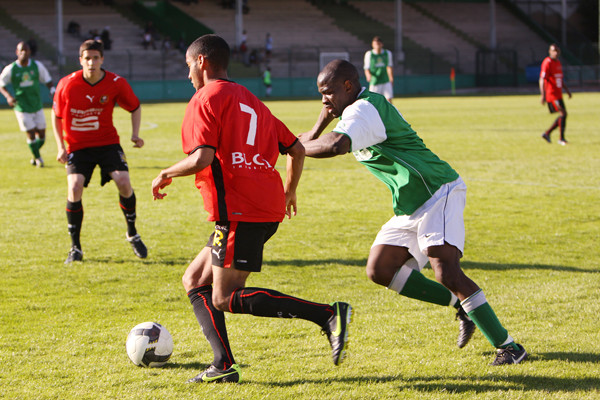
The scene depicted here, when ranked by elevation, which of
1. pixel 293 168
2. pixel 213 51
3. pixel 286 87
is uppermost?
pixel 286 87

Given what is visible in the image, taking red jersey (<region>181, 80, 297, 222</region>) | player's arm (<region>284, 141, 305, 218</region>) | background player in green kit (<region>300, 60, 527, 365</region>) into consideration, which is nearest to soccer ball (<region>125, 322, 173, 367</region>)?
red jersey (<region>181, 80, 297, 222</region>)

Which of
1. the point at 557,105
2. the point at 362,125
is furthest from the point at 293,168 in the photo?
the point at 557,105

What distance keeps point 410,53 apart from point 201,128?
47.6 metres

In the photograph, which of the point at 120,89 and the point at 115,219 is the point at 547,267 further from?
the point at 115,219

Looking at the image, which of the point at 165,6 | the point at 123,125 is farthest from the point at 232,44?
the point at 123,125

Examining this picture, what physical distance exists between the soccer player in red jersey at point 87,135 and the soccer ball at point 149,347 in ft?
10.0

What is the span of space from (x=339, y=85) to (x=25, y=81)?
38.4 feet

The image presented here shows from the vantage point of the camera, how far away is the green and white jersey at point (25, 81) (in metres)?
14.4

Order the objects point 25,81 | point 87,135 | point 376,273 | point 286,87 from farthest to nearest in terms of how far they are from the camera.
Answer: point 286,87
point 25,81
point 87,135
point 376,273

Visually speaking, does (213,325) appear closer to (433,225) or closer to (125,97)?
(433,225)

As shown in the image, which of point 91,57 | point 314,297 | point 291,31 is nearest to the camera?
point 314,297

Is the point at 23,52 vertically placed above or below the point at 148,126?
above

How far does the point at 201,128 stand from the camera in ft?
12.8

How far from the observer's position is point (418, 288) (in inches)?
187
